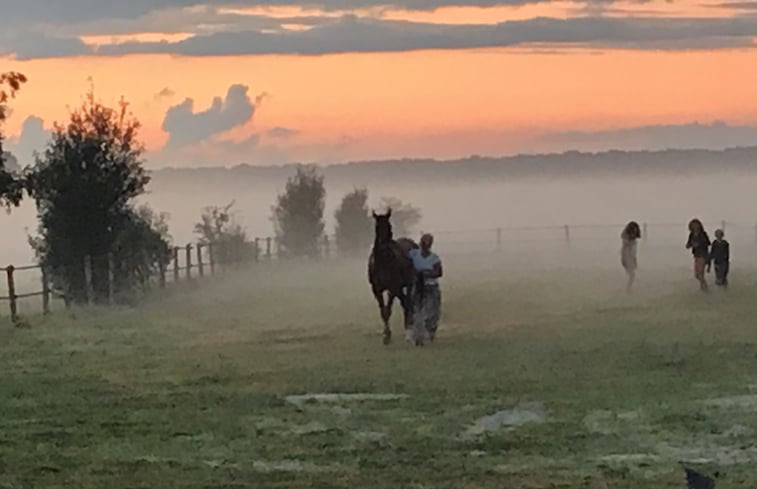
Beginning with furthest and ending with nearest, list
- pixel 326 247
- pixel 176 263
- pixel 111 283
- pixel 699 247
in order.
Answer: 1. pixel 326 247
2. pixel 176 263
3. pixel 111 283
4. pixel 699 247

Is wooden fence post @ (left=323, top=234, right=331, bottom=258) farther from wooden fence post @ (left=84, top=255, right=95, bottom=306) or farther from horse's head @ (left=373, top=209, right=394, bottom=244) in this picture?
horse's head @ (left=373, top=209, right=394, bottom=244)

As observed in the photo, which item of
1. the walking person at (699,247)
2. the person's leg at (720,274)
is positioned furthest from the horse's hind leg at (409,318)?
the person's leg at (720,274)

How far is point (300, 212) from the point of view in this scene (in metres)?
72.8

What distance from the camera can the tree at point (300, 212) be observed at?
238 feet

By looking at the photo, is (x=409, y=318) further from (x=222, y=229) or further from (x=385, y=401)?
(x=222, y=229)

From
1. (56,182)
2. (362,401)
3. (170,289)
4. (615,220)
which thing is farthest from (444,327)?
(615,220)

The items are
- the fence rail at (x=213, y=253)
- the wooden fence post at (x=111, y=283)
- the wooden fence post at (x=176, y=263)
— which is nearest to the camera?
the fence rail at (x=213, y=253)

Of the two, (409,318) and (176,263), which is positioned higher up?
(409,318)

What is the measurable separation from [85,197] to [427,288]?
17.4 m

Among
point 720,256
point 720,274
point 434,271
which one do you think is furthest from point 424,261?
point 720,274

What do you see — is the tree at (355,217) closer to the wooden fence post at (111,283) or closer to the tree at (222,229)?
the tree at (222,229)

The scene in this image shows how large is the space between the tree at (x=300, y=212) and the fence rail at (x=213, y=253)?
77cm

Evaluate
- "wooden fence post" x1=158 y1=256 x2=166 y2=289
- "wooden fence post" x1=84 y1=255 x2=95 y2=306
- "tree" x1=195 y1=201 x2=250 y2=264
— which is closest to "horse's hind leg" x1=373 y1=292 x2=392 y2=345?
"wooden fence post" x1=84 y1=255 x2=95 y2=306

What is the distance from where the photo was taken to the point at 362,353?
23188mm
